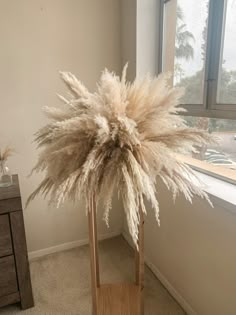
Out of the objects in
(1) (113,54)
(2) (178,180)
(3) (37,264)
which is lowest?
(3) (37,264)

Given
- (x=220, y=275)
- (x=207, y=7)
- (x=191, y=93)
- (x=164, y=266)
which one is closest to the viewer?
(x=220, y=275)

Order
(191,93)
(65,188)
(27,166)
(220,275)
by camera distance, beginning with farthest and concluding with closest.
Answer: (27,166)
(191,93)
(220,275)
(65,188)

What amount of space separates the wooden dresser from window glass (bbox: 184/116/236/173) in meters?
1.10

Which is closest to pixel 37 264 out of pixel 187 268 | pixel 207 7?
pixel 187 268

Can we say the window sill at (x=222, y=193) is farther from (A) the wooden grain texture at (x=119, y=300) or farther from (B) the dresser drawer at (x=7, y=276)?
(B) the dresser drawer at (x=7, y=276)

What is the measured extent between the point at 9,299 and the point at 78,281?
1.54 feet

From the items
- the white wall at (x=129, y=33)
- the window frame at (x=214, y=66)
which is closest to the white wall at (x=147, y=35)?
the white wall at (x=129, y=33)

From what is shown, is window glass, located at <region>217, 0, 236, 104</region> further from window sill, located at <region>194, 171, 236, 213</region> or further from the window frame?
window sill, located at <region>194, 171, 236, 213</region>

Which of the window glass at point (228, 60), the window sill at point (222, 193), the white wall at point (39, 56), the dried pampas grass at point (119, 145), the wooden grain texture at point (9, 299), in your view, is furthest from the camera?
the white wall at point (39, 56)

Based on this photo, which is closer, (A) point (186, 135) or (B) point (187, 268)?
(A) point (186, 135)

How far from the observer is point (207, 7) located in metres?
1.36

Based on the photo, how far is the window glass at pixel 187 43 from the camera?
1.44 meters

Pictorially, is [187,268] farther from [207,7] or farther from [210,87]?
[207,7]

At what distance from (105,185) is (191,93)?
109cm
